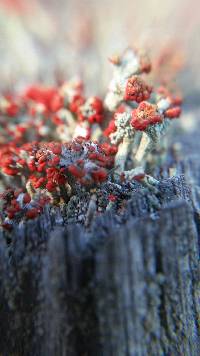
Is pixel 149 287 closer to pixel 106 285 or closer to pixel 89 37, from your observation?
pixel 106 285

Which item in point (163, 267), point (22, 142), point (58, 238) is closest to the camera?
point (58, 238)

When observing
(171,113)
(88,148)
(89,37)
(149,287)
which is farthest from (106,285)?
(89,37)

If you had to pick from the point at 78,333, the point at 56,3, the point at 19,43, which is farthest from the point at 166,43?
the point at 78,333

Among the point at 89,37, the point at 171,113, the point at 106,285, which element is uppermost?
the point at 89,37

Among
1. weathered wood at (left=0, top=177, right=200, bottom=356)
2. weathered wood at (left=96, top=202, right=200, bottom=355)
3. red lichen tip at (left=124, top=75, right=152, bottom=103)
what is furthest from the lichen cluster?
weathered wood at (left=96, top=202, right=200, bottom=355)

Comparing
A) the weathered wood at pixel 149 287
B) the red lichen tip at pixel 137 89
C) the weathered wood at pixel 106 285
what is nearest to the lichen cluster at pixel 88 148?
the red lichen tip at pixel 137 89

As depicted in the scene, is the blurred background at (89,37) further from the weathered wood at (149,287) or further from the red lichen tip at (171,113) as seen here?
the weathered wood at (149,287)

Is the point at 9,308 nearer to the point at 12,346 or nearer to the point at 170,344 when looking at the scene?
the point at 12,346

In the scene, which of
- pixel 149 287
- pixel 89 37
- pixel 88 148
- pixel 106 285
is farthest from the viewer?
pixel 89 37
